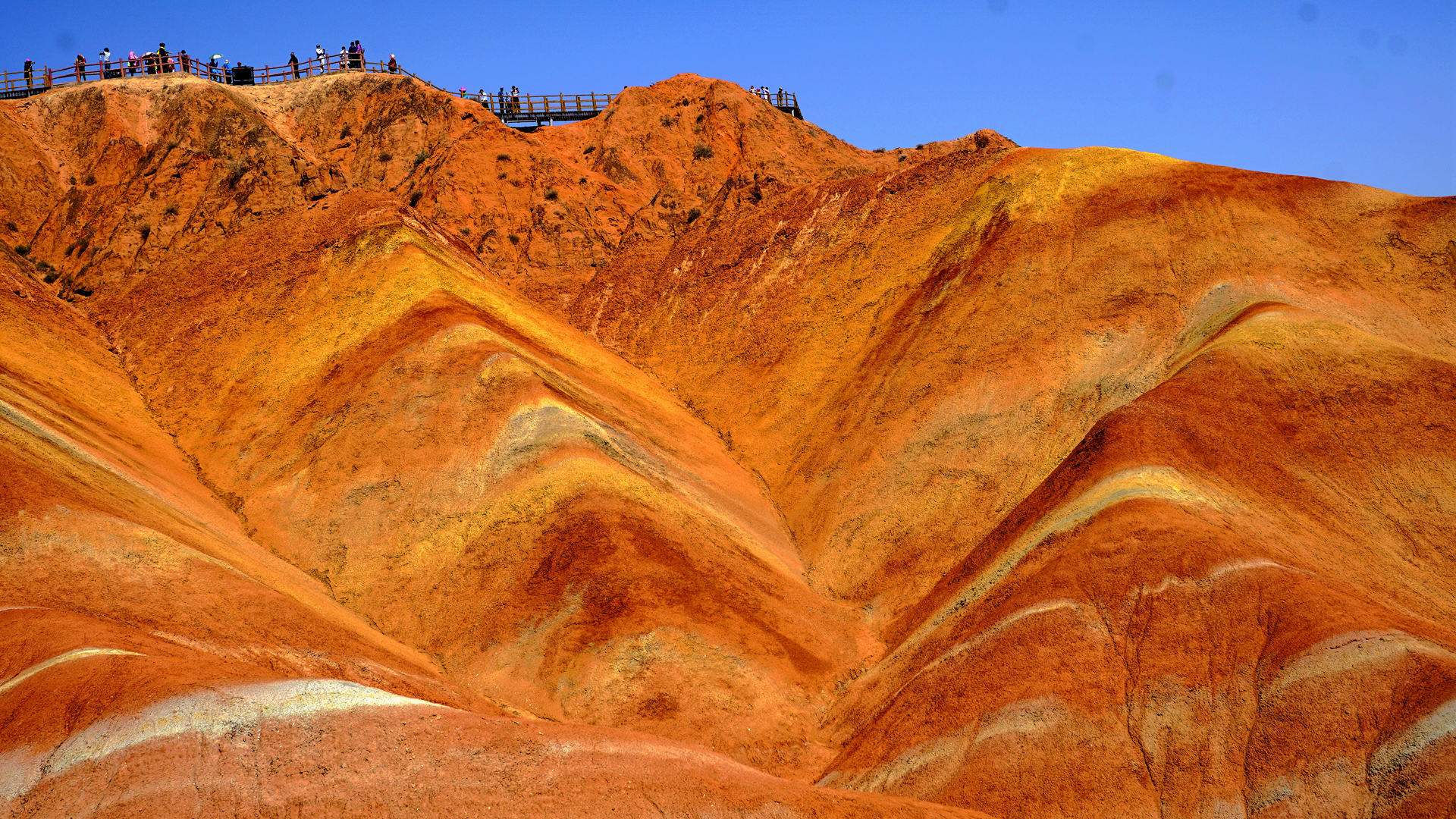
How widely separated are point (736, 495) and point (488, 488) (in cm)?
688

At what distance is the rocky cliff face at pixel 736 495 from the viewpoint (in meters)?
14.4

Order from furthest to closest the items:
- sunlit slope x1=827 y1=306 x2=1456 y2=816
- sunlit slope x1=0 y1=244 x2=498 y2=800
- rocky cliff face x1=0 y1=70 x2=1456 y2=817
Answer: sunlit slope x1=827 y1=306 x2=1456 y2=816
rocky cliff face x1=0 y1=70 x2=1456 y2=817
sunlit slope x1=0 y1=244 x2=498 y2=800

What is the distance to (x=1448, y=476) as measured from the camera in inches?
888

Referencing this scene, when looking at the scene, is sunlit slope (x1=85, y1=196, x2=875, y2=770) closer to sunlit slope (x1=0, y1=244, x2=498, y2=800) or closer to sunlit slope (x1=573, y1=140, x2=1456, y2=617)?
sunlit slope (x1=0, y1=244, x2=498, y2=800)

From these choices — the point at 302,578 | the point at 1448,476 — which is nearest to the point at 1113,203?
the point at 1448,476

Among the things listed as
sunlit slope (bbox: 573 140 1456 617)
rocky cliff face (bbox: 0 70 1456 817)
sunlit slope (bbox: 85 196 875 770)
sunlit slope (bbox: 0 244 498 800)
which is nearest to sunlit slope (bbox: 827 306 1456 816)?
rocky cliff face (bbox: 0 70 1456 817)

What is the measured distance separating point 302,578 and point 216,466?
6.71 metres

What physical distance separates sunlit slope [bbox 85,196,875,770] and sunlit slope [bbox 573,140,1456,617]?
6.55ft

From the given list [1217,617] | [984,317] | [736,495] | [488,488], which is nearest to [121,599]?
[488,488]

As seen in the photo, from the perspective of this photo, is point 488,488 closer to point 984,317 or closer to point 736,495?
point 736,495

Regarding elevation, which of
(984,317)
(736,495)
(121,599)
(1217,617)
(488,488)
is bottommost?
(121,599)

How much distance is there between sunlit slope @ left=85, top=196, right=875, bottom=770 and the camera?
73.6ft

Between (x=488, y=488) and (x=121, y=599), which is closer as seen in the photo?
(x=121, y=599)

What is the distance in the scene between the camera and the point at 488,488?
26312 millimetres
